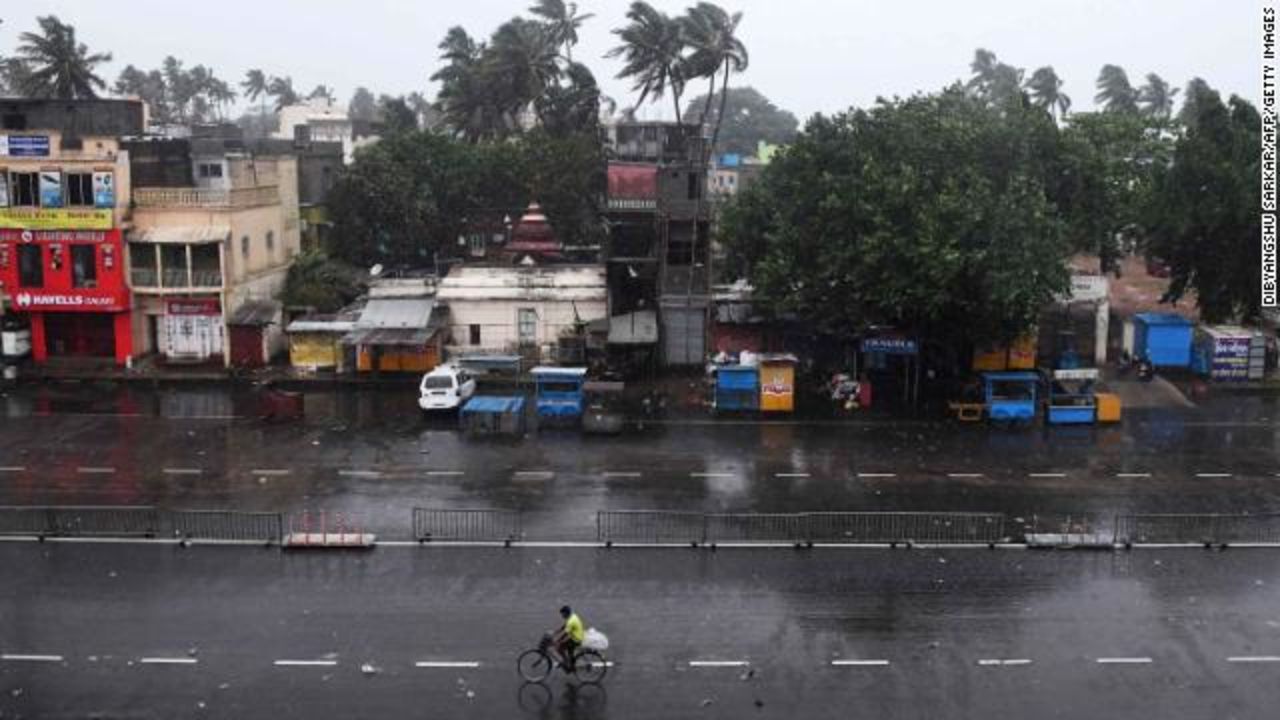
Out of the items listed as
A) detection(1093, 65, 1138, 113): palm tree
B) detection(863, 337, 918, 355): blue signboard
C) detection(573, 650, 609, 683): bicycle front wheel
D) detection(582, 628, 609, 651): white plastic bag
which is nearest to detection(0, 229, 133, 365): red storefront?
detection(863, 337, 918, 355): blue signboard

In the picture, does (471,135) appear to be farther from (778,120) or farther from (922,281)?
(778,120)

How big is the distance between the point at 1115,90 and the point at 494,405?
108 meters

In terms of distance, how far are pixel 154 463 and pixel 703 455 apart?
15.5 m

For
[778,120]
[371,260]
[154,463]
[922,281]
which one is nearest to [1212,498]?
[922,281]

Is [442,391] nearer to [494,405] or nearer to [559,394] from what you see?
[494,405]

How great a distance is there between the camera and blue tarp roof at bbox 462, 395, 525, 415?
3944 centimetres

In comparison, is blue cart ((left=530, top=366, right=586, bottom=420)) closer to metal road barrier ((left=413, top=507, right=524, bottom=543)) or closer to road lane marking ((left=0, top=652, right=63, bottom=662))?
metal road barrier ((left=413, top=507, right=524, bottom=543))

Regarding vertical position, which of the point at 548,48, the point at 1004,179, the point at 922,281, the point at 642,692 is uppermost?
the point at 548,48

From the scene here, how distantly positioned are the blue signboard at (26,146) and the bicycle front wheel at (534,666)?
116 ft

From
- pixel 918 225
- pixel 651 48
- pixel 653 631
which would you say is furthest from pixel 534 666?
pixel 651 48

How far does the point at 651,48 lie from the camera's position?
246 ft

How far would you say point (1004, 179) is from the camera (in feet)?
149

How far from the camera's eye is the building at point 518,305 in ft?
165

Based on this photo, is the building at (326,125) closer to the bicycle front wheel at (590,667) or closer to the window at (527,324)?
the window at (527,324)
